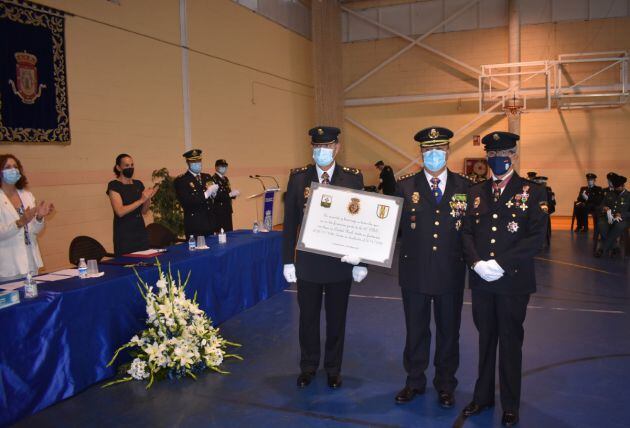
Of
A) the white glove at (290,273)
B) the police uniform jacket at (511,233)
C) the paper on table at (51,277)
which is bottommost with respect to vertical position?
the paper on table at (51,277)

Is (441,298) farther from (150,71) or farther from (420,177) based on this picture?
(150,71)

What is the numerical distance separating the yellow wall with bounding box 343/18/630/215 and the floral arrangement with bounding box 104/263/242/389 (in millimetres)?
11040

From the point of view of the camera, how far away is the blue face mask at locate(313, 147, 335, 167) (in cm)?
338

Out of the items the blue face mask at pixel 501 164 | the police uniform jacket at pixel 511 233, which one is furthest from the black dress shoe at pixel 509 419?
the blue face mask at pixel 501 164

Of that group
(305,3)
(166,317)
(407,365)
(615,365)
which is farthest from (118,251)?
(305,3)

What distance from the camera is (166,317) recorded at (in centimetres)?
365

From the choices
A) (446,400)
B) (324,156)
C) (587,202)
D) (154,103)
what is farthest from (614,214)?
(154,103)

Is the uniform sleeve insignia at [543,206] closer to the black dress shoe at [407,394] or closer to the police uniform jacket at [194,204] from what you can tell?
the black dress shoe at [407,394]

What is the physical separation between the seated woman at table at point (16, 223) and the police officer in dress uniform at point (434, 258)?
2.73 m

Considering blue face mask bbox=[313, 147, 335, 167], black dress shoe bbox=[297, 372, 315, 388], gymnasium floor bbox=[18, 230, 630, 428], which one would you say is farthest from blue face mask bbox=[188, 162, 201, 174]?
black dress shoe bbox=[297, 372, 315, 388]

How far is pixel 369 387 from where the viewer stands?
3.48m

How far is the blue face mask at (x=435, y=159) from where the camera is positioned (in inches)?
121

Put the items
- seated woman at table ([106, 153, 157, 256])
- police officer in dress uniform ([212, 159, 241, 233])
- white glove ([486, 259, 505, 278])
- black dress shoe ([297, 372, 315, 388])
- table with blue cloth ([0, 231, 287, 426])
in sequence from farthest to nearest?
police officer in dress uniform ([212, 159, 241, 233])
seated woman at table ([106, 153, 157, 256])
black dress shoe ([297, 372, 315, 388])
table with blue cloth ([0, 231, 287, 426])
white glove ([486, 259, 505, 278])

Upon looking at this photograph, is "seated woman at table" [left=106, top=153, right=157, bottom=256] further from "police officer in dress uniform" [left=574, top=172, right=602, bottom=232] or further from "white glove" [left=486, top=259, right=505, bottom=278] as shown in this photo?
"police officer in dress uniform" [left=574, top=172, right=602, bottom=232]
